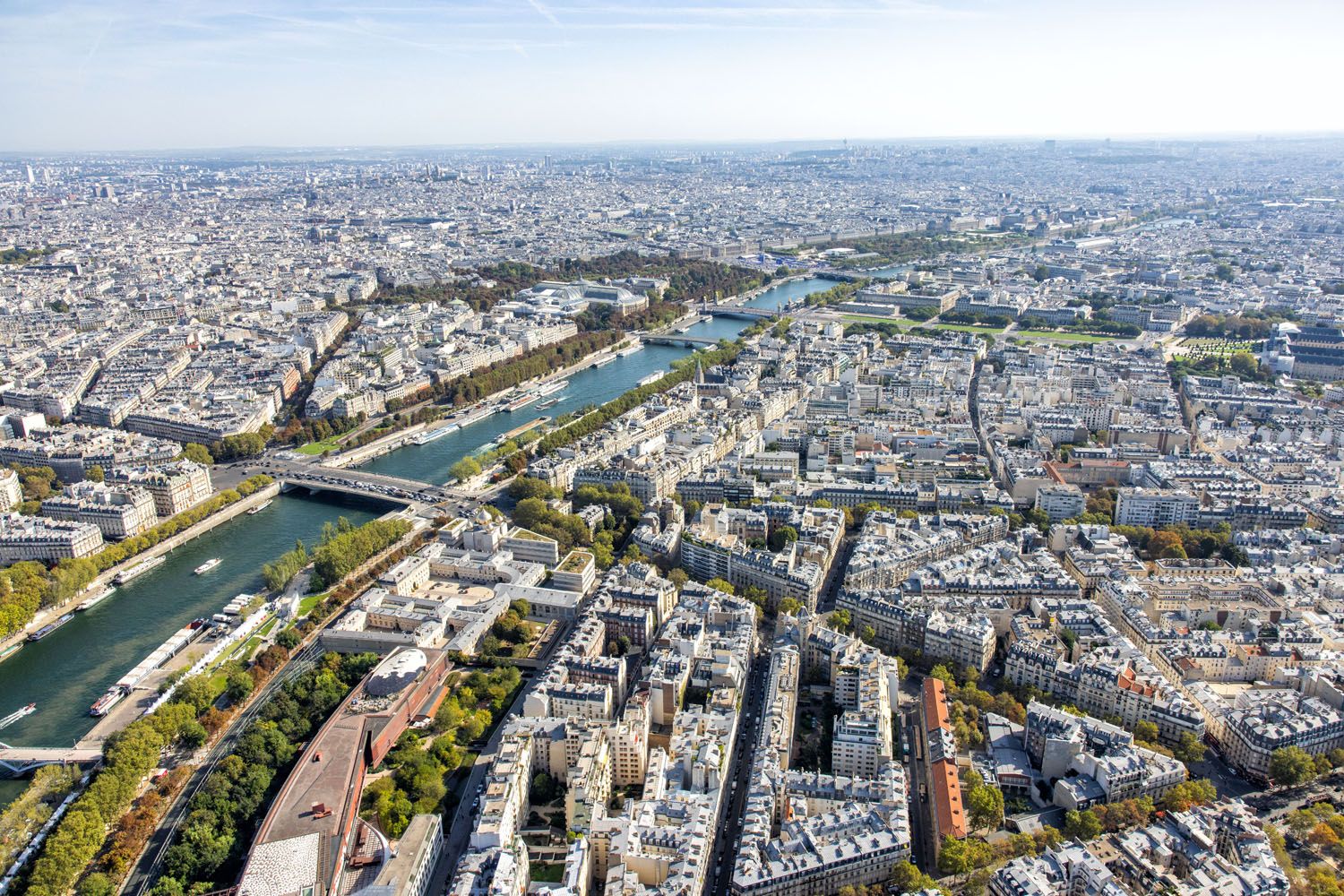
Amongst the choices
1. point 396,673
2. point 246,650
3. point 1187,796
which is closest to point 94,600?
point 246,650

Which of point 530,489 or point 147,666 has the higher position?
point 530,489

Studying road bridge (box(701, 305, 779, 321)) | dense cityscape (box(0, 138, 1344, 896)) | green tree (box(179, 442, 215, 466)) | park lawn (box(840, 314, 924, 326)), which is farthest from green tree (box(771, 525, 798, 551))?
road bridge (box(701, 305, 779, 321))

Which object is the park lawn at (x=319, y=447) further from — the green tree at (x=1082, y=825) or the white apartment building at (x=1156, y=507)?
the green tree at (x=1082, y=825)

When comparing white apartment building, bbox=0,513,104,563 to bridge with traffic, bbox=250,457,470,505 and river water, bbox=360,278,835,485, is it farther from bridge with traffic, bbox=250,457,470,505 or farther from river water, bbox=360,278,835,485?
river water, bbox=360,278,835,485

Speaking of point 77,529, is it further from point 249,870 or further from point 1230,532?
point 1230,532

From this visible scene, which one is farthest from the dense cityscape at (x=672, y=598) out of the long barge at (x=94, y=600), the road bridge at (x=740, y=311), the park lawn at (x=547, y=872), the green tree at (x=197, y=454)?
the road bridge at (x=740, y=311)

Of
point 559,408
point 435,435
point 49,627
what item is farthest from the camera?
point 559,408

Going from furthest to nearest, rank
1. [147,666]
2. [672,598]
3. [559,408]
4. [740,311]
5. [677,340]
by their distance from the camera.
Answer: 1. [740,311]
2. [677,340]
3. [559,408]
4. [672,598]
5. [147,666]

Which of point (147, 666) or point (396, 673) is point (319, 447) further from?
point (396, 673)

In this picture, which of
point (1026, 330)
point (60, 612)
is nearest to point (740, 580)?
point (60, 612)
